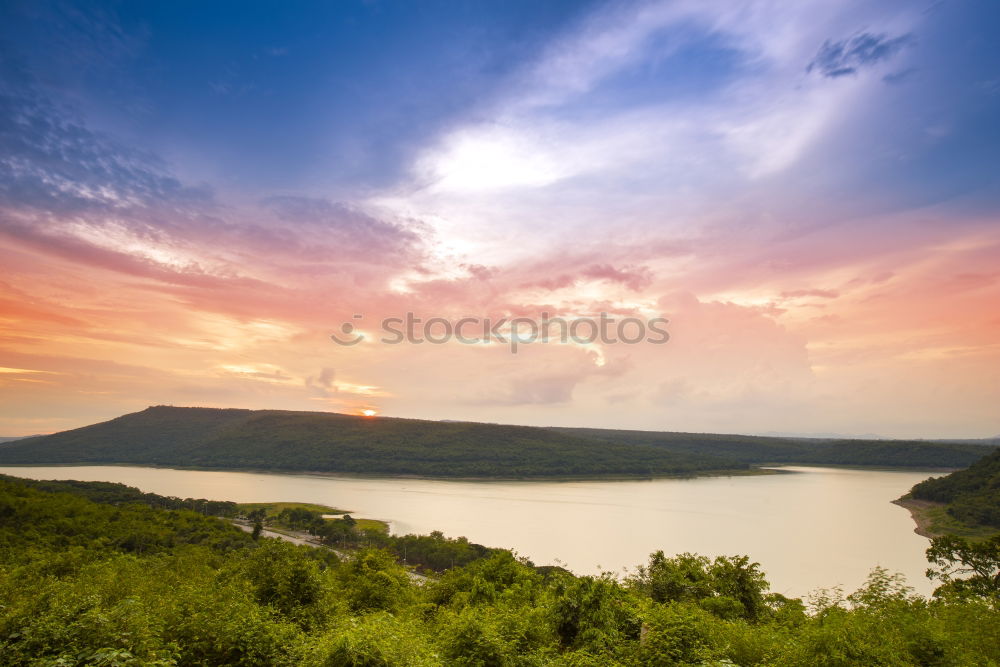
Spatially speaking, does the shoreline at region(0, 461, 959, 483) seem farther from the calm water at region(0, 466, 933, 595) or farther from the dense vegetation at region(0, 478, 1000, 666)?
the dense vegetation at region(0, 478, 1000, 666)

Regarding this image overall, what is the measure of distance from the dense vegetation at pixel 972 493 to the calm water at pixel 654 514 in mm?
6789

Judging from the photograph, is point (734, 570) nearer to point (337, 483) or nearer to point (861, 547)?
point (861, 547)

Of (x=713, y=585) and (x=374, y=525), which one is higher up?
(x=713, y=585)

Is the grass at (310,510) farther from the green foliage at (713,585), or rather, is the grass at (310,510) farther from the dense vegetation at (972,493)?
the dense vegetation at (972,493)

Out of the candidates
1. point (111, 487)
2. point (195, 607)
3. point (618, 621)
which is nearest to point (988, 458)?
point (618, 621)

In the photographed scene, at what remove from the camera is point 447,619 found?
20.1m

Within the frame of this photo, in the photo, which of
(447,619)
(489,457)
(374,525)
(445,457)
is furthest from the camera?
(445,457)

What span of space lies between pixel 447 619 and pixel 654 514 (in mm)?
77125

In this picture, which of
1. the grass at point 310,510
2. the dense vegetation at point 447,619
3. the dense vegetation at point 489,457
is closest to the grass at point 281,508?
the grass at point 310,510

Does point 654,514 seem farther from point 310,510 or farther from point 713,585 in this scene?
point 713,585

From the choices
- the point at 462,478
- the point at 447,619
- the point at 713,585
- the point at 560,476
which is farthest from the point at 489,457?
the point at 447,619

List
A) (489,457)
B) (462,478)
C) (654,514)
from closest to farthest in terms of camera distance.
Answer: (654,514) → (462,478) → (489,457)

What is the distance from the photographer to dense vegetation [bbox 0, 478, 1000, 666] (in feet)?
36.0

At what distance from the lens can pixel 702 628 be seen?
50.8 feet
